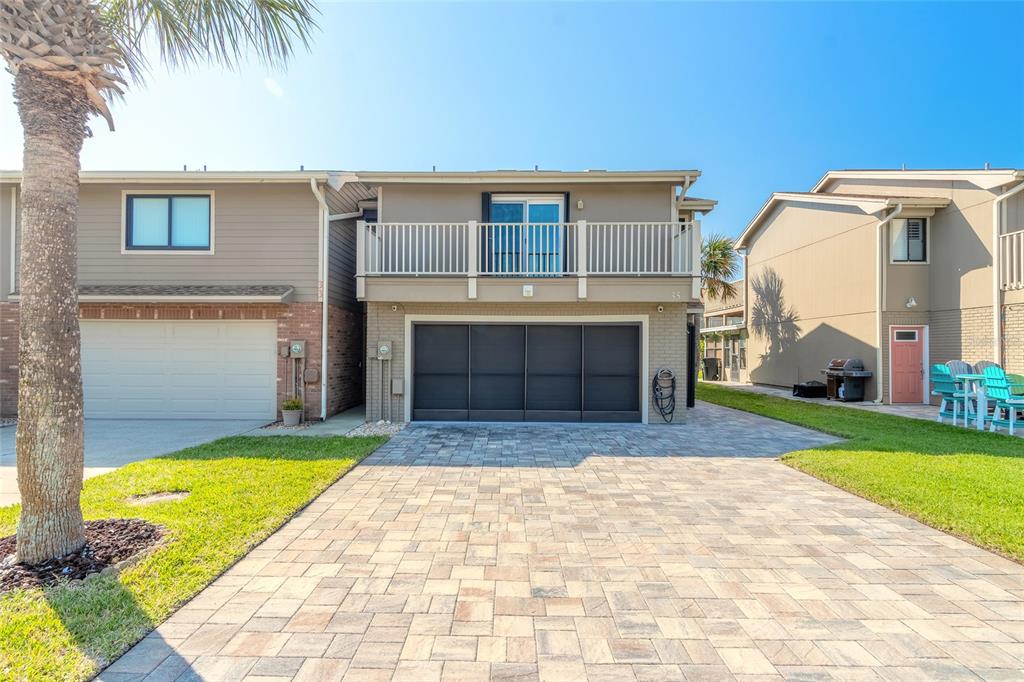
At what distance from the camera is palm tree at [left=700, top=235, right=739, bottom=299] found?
69.8 feet

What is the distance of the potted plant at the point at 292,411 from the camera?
9391mm

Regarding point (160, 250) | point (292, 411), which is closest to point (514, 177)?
point (292, 411)

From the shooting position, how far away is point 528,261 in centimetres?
1008

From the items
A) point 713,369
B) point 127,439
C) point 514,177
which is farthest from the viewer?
point 713,369

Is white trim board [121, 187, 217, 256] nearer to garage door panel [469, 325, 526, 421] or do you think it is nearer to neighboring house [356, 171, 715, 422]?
neighboring house [356, 171, 715, 422]

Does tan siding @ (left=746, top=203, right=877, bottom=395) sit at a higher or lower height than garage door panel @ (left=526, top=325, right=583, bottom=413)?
higher

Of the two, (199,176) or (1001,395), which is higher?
(199,176)

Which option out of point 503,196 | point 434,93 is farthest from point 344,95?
point 503,196

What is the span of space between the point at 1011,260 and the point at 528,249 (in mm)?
12048

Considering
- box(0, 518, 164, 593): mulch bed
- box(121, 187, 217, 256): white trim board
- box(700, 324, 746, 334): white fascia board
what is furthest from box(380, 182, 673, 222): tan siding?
box(700, 324, 746, 334): white fascia board

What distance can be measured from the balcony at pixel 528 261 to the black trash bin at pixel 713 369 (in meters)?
16.9

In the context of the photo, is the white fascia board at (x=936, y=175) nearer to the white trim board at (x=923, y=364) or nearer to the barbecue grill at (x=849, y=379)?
the white trim board at (x=923, y=364)

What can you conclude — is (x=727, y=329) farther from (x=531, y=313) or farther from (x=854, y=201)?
(x=531, y=313)

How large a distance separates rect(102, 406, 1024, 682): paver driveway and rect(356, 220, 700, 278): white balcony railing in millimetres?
5252
